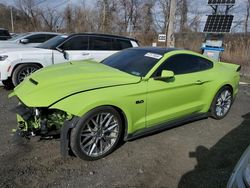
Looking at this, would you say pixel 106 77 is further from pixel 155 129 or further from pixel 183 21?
pixel 183 21

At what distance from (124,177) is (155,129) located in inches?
43.3

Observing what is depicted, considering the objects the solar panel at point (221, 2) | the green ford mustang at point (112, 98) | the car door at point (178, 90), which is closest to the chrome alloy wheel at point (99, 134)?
the green ford mustang at point (112, 98)

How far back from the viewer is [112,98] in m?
3.43

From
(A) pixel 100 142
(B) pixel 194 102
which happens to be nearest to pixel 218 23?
(B) pixel 194 102

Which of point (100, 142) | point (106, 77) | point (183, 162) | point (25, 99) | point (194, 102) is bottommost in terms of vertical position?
point (183, 162)

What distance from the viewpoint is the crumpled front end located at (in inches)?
132

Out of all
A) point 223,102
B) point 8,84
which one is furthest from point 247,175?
point 8,84

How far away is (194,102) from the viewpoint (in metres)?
4.62

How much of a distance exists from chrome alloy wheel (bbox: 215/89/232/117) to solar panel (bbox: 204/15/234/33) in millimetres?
6922

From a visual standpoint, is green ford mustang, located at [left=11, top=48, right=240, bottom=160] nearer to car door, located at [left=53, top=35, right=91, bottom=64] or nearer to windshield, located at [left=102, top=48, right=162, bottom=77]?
windshield, located at [left=102, top=48, right=162, bottom=77]

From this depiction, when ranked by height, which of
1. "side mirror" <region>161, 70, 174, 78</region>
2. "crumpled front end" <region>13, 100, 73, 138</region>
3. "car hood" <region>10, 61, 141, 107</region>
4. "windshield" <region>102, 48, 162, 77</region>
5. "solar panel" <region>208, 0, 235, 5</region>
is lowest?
"crumpled front end" <region>13, 100, 73, 138</region>

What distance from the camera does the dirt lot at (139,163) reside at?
3131 millimetres

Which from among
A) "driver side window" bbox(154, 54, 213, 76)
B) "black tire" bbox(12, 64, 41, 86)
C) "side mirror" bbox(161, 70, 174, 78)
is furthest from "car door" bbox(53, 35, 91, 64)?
"side mirror" bbox(161, 70, 174, 78)

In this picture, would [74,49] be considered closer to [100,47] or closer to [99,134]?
[100,47]
